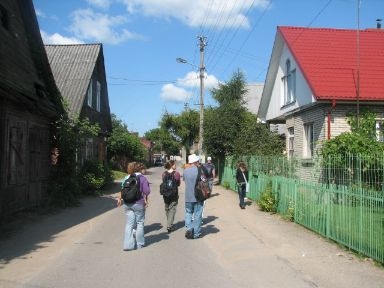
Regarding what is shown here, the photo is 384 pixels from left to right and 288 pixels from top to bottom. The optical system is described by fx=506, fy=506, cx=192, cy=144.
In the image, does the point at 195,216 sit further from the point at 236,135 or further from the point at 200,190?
the point at 236,135

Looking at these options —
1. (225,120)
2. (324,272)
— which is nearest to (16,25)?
(324,272)

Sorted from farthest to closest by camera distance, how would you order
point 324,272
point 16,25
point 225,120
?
point 225,120
point 16,25
point 324,272

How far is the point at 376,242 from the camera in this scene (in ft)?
25.6

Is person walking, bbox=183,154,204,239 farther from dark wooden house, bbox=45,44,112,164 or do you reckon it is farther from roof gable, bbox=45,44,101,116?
dark wooden house, bbox=45,44,112,164

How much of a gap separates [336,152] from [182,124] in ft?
151

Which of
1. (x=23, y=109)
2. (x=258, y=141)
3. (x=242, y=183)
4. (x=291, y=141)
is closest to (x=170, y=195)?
(x=23, y=109)

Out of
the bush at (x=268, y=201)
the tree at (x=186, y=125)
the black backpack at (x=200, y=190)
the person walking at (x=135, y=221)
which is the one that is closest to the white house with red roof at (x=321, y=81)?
the bush at (x=268, y=201)

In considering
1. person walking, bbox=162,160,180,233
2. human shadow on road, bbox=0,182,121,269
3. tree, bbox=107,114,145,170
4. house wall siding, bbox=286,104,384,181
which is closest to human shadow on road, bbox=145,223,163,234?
person walking, bbox=162,160,180,233

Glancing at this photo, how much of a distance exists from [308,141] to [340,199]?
34.9 ft

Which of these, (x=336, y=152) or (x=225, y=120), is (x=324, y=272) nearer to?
(x=336, y=152)

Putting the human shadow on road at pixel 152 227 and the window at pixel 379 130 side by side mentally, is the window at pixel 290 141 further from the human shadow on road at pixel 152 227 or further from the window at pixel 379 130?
the human shadow on road at pixel 152 227

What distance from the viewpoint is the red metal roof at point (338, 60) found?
678 inches

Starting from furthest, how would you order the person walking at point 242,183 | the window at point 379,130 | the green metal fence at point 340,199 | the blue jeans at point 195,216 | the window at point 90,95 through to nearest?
the window at point 90,95
the person walking at point 242,183
the window at point 379,130
the blue jeans at point 195,216
the green metal fence at point 340,199

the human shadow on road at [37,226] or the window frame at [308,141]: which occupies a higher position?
the window frame at [308,141]
